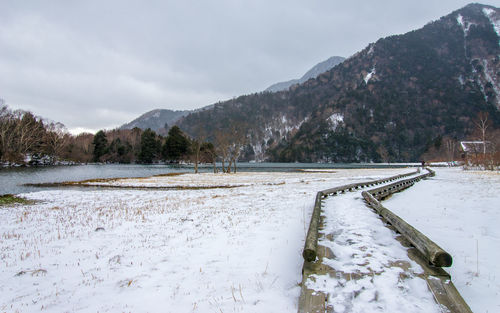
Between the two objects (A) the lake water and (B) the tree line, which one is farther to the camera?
(B) the tree line

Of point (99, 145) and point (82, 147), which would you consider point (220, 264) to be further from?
point (82, 147)

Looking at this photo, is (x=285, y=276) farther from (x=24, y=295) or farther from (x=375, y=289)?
(x=24, y=295)

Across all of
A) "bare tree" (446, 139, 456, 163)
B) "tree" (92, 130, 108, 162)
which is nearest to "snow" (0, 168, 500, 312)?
"bare tree" (446, 139, 456, 163)

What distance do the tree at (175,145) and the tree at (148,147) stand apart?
5957 millimetres

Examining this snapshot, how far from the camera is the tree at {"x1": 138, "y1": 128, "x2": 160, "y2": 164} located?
12594cm

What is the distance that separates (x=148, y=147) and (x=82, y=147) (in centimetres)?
4296

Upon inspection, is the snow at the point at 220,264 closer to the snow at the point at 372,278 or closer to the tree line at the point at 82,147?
the snow at the point at 372,278

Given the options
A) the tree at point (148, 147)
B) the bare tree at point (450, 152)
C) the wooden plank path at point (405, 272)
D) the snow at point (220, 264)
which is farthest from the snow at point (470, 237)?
the tree at point (148, 147)

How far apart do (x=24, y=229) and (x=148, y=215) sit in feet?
14.1

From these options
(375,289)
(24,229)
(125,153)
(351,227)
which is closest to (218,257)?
(375,289)

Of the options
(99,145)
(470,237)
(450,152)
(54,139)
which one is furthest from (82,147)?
(450,152)

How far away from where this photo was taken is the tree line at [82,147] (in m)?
78.9

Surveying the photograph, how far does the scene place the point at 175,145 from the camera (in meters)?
122

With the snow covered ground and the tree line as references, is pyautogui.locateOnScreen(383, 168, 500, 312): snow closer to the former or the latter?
the snow covered ground
